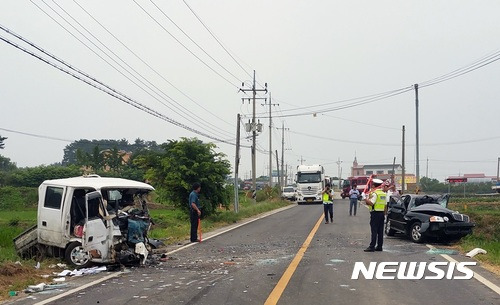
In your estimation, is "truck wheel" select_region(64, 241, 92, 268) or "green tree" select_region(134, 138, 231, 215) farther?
"green tree" select_region(134, 138, 231, 215)

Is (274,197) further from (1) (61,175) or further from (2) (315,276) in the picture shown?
(2) (315,276)

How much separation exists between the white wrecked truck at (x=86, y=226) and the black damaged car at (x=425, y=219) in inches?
325

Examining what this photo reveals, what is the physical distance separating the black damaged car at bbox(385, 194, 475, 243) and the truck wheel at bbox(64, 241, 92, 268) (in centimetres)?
965

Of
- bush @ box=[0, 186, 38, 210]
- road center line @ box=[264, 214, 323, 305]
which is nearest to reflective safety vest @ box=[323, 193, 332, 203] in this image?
road center line @ box=[264, 214, 323, 305]

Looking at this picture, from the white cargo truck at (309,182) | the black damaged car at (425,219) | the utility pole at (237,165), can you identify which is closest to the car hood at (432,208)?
the black damaged car at (425,219)

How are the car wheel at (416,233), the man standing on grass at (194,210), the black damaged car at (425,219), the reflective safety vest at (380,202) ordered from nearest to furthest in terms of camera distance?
the reflective safety vest at (380,202)
the black damaged car at (425,219)
the car wheel at (416,233)
the man standing on grass at (194,210)

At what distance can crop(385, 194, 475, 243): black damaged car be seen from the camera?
51.8ft

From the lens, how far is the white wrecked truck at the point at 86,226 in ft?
37.9

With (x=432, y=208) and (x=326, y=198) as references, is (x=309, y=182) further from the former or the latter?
(x=432, y=208)

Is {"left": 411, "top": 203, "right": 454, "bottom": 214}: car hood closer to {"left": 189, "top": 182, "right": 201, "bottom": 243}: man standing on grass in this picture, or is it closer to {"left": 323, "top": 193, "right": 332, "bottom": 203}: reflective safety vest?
{"left": 189, "top": 182, "right": 201, "bottom": 243}: man standing on grass

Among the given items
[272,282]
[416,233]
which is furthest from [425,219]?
[272,282]

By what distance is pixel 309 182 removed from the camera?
5106 centimetres

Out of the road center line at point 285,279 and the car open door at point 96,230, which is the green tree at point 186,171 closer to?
the road center line at point 285,279

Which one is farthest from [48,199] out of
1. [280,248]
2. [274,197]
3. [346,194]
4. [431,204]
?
[346,194]
